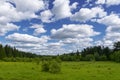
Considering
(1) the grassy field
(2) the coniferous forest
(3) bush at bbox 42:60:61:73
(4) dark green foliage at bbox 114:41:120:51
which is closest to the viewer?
(1) the grassy field

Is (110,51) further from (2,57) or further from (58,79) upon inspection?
(58,79)

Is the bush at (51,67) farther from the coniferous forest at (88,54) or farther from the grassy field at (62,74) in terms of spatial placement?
the coniferous forest at (88,54)

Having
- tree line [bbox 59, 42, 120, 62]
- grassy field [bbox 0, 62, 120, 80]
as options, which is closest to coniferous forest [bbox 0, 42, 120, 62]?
tree line [bbox 59, 42, 120, 62]

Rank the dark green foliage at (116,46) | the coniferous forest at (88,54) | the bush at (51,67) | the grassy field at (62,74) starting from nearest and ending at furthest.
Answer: the grassy field at (62,74), the bush at (51,67), the coniferous forest at (88,54), the dark green foliage at (116,46)

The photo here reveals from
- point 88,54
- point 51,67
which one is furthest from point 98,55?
point 51,67

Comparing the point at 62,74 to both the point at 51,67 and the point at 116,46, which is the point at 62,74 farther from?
the point at 116,46

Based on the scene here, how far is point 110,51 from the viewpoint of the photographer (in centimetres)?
14675

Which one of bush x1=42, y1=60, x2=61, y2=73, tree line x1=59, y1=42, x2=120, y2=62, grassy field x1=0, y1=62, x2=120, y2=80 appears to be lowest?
grassy field x1=0, y1=62, x2=120, y2=80

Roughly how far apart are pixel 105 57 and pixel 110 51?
14.3 meters

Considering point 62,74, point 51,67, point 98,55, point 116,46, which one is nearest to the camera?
point 62,74

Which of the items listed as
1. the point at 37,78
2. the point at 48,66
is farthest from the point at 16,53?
the point at 37,78

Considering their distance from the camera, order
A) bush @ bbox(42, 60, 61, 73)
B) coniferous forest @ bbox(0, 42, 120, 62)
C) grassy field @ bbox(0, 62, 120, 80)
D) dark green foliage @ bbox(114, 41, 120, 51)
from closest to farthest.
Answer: grassy field @ bbox(0, 62, 120, 80)
bush @ bbox(42, 60, 61, 73)
coniferous forest @ bbox(0, 42, 120, 62)
dark green foliage @ bbox(114, 41, 120, 51)

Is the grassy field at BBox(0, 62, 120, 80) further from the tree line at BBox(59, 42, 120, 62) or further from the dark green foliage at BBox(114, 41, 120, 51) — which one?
the dark green foliage at BBox(114, 41, 120, 51)

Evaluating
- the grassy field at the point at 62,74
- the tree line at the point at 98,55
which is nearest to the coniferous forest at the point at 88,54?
the tree line at the point at 98,55
